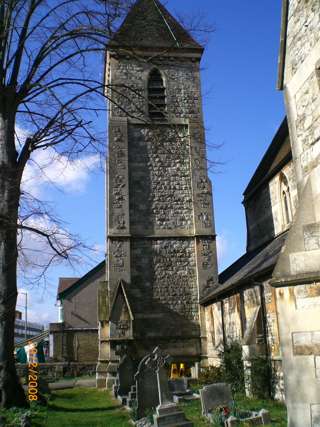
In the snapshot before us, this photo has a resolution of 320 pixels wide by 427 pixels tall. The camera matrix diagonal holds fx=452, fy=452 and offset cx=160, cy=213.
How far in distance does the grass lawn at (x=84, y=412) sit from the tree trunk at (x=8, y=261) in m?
0.91

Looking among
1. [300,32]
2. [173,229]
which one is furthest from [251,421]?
[173,229]

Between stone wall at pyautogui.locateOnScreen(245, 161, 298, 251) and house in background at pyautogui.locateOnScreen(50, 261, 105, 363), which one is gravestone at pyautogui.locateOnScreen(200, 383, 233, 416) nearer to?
stone wall at pyautogui.locateOnScreen(245, 161, 298, 251)

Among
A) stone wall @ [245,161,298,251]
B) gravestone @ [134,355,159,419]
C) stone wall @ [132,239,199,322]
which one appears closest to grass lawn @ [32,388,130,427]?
gravestone @ [134,355,159,419]

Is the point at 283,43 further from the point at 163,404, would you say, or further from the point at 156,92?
the point at 156,92

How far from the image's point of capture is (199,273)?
18.4 metres

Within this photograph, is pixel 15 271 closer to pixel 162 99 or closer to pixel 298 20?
pixel 298 20

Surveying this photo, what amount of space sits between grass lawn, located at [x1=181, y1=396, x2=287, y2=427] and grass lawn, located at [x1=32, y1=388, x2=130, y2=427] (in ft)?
4.66

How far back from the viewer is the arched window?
1624cm

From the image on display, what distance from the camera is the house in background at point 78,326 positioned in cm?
2805

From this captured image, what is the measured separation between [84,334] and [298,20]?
85.5 ft

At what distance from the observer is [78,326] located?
97.7ft

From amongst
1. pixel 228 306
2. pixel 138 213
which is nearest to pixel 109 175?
pixel 138 213

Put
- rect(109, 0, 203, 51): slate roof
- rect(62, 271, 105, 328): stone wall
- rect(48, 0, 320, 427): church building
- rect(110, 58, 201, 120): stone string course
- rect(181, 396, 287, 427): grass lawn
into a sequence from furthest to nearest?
rect(62, 271, 105, 328): stone wall
rect(109, 0, 203, 51): slate roof
rect(110, 58, 201, 120): stone string course
rect(48, 0, 320, 427): church building
rect(181, 396, 287, 427): grass lawn

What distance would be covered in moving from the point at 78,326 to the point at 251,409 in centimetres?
2207
